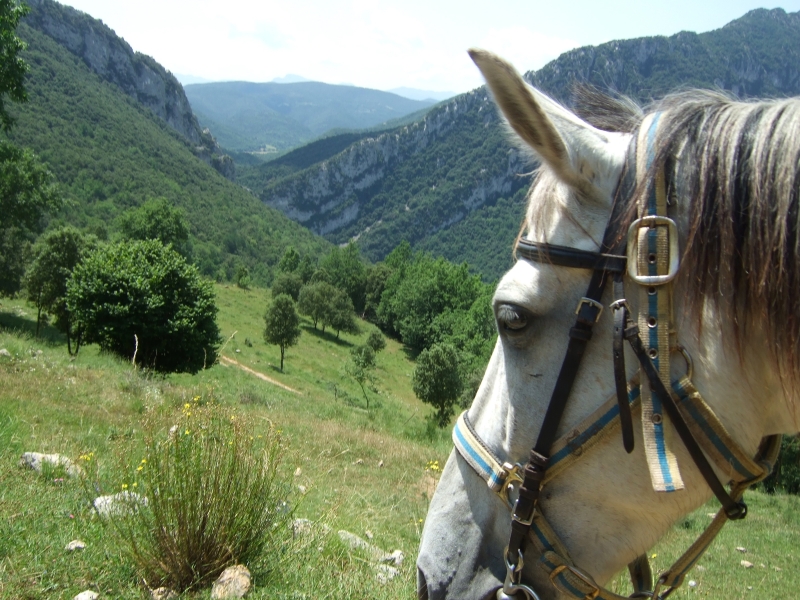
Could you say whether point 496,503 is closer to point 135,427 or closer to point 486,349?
point 135,427

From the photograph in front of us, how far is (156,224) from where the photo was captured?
46.4 metres

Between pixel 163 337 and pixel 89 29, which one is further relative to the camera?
pixel 89 29

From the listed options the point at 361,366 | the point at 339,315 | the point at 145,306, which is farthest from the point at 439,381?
the point at 339,315

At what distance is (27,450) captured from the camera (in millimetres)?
4570

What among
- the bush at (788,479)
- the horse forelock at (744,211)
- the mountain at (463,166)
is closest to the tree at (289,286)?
the mountain at (463,166)

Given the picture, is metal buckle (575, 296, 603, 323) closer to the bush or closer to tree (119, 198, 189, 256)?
the bush

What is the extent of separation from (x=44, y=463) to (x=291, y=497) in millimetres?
1952

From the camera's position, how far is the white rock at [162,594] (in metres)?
2.66

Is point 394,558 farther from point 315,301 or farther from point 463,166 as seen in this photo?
point 463,166

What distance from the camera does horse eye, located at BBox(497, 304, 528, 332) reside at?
1231 millimetres

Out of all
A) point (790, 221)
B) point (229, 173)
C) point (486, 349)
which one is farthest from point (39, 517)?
point (229, 173)

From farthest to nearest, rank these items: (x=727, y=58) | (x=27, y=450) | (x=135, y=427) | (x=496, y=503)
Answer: (x=727, y=58)
(x=135, y=427)
(x=27, y=450)
(x=496, y=503)

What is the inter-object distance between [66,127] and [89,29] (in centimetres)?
4737

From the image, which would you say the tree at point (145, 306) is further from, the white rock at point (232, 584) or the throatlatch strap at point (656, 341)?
the throatlatch strap at point (656, 341)
